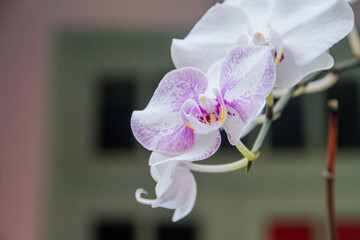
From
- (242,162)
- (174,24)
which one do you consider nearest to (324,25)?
(242,162)

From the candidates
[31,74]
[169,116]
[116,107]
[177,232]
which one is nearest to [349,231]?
[177,232]

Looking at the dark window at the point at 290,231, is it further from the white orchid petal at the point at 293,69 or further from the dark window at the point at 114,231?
the white orchid petal at the point at 293,69

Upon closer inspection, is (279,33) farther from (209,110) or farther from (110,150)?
(110,150)

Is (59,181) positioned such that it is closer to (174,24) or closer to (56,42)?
(56,42)

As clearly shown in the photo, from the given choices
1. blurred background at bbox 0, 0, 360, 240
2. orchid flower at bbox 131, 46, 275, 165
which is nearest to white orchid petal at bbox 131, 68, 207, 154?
orchid flower at bbox 131, 46, 275, 165

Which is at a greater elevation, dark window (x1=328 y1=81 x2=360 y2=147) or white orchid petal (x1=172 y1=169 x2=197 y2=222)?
white orchid petal (x1=172 y1=169 x2=197 y2=222)

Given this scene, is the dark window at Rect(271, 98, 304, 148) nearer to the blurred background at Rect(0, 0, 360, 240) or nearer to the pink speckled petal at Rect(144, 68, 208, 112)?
the blurred background at Rect(0, 0, 360, 240)

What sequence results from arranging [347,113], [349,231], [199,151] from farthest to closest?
[347,113] → [349,231] → [199,151]
